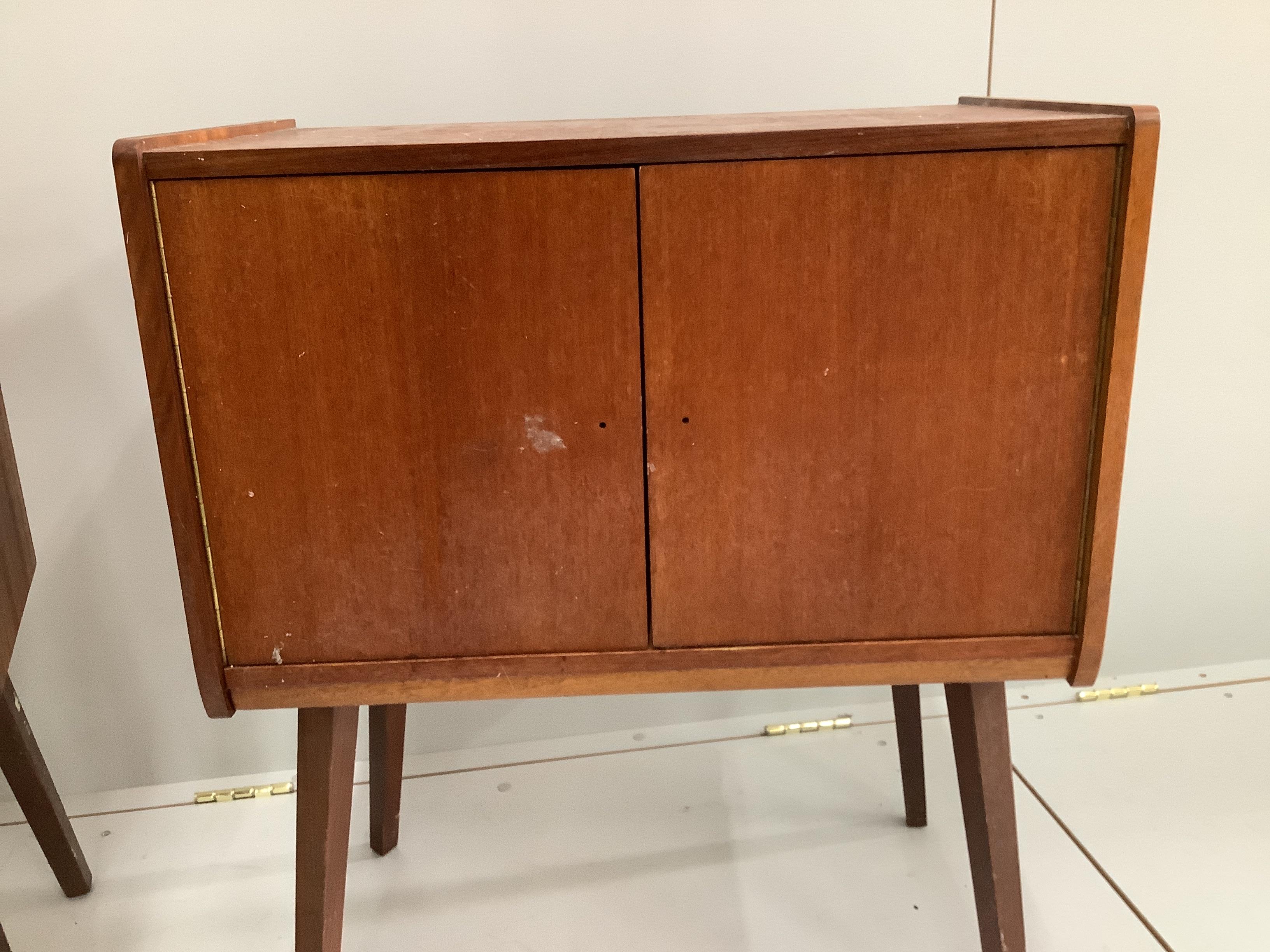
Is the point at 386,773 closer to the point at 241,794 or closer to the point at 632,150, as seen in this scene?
the point at 241,794

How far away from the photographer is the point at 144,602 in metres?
1.29

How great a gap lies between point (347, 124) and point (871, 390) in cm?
75

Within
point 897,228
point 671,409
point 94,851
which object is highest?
point 897,228

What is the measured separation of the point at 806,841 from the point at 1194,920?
0.43 metres

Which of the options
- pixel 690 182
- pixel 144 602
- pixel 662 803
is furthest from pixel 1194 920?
pixel 144 602

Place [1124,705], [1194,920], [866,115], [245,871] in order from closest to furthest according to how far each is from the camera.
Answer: [866,115]
[1194,920]
[245,871]
[1124,705]

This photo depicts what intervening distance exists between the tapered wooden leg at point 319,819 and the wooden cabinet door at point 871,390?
292mm

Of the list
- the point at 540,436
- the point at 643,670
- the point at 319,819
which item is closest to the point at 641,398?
the point at 540,436

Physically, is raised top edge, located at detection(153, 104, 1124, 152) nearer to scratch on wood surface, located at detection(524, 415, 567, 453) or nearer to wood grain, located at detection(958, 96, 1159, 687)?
wood grain, located at detection(958, 96, 1159, 687)

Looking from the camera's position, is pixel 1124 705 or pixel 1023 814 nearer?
pixel 1023 814

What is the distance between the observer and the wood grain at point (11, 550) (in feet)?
3.20

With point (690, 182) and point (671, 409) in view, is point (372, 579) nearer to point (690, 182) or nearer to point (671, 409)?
point (671, 409)

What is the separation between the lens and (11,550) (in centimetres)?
102

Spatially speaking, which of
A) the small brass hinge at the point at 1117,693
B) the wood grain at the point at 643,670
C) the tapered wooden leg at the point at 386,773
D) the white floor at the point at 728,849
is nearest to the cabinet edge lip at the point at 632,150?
the wood grain at the point at 643,670
